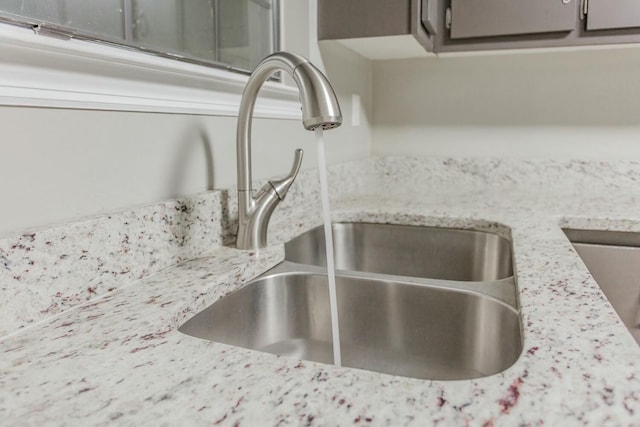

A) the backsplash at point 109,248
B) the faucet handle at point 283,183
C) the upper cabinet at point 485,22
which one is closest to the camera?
the backsplash at point 109,248

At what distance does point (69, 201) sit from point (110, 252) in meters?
0.09

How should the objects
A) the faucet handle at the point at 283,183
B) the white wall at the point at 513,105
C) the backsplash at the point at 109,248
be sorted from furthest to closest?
1. the white wall at the point at 513,105
2. the faucet handle at the point at 283,183
3. the backsplash at the point at 109,248

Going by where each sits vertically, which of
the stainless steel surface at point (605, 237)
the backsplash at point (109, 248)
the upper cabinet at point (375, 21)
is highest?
the upper cabinet at point (375, 21)

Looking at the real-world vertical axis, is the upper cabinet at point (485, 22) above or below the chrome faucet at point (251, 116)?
above

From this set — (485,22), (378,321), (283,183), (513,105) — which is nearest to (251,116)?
(283,183)

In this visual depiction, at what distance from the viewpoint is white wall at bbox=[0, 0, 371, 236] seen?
57cm

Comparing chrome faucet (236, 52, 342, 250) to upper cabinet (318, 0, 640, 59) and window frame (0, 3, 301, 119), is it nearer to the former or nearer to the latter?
window frame (0, 3, 301, 119)

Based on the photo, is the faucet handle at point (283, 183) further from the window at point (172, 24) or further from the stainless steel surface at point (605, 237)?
the stainless steel surface at point (605, 237)

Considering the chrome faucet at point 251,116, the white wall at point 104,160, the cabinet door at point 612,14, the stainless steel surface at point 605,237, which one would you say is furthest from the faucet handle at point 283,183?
the cabinet door at point 612,14

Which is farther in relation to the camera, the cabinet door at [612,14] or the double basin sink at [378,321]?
the cabinet door at [612,14]

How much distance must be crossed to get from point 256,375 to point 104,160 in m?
0.41

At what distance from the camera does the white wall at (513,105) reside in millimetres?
1623

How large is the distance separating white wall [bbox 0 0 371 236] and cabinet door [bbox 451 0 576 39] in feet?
2.28

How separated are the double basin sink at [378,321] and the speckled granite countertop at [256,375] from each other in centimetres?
6
